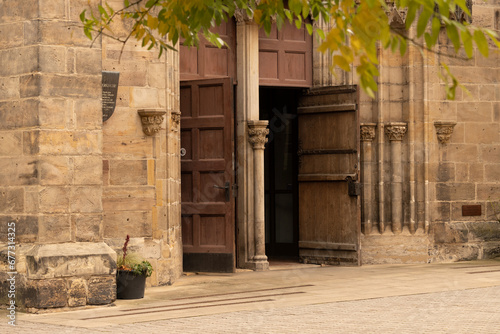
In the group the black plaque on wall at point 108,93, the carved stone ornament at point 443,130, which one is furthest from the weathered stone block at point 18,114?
the carved stone ornament at point 443,130

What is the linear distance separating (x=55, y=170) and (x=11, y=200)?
529mm

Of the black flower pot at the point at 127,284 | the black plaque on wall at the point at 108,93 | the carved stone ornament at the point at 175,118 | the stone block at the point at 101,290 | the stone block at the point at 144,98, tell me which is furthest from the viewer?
the carved stone ornament at the point at 175,118

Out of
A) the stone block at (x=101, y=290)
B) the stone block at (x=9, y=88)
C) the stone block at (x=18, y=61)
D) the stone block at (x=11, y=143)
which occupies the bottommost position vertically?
the stone block at (x=101, y=290)

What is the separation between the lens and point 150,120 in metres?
→ 9.76

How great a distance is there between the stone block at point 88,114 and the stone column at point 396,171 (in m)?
5.16

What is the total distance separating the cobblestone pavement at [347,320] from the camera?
6.50 meters

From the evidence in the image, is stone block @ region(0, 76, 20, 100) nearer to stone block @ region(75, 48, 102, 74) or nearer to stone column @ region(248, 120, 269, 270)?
stone block @ region(75, 48, 102, 74)

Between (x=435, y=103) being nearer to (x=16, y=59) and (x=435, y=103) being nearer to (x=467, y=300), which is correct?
(x=467, y=300)

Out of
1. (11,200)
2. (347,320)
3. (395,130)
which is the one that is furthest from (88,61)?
(395,130)

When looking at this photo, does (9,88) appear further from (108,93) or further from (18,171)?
(108,93)

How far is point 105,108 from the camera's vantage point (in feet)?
31.4

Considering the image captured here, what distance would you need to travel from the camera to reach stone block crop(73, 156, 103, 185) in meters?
8.19

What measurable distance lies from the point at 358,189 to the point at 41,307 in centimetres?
521

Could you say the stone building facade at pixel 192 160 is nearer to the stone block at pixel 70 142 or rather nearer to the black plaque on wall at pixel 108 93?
the stone block at pixel 70 142
